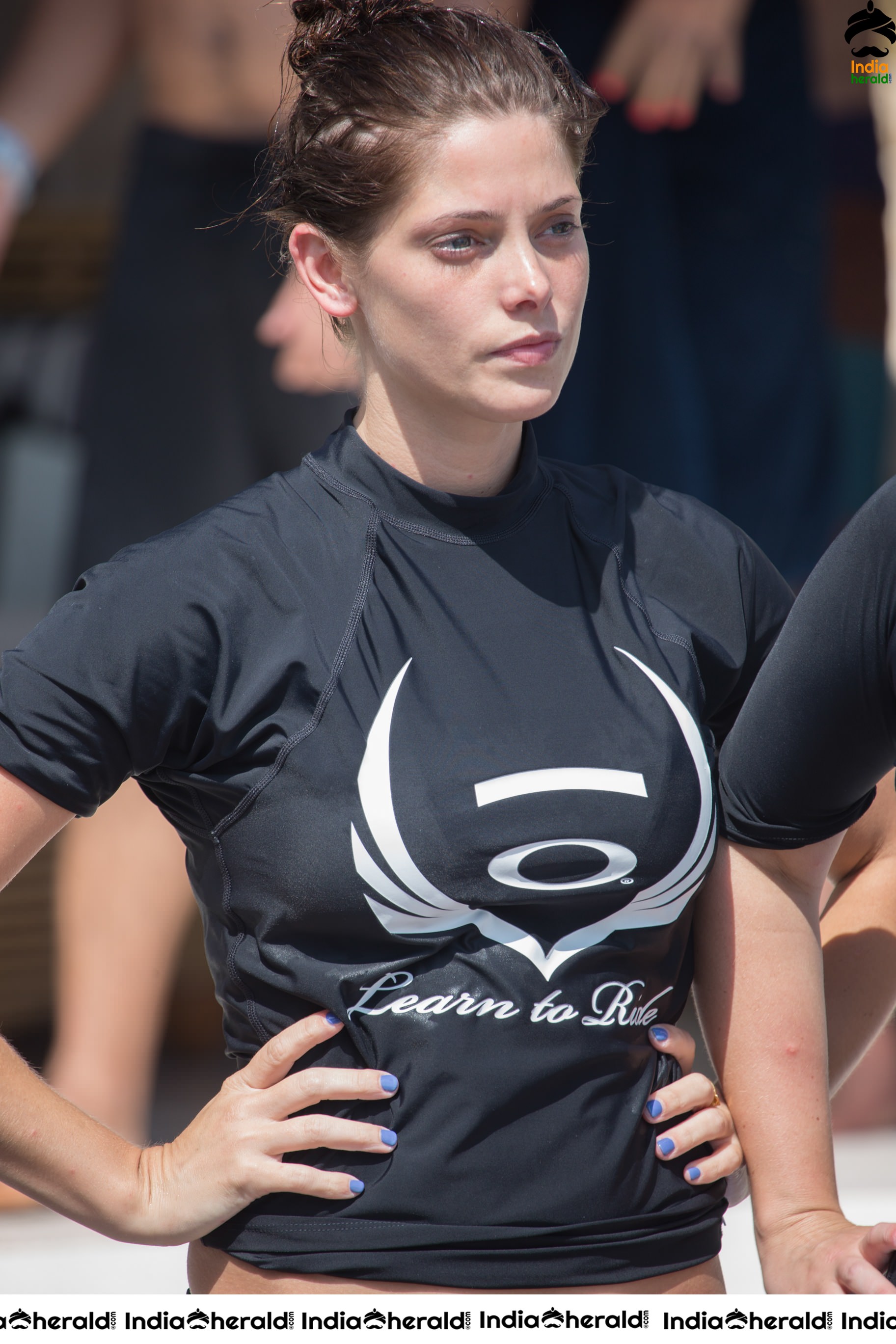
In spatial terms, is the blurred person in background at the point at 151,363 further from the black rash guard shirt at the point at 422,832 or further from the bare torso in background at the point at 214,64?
the black rash guard shirt at the point at 422,832

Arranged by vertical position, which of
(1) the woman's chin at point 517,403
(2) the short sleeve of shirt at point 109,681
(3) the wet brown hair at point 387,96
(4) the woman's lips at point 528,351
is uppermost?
(3) the wet brown hair at point 387,96

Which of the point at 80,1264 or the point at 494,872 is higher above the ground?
the point at 494,872

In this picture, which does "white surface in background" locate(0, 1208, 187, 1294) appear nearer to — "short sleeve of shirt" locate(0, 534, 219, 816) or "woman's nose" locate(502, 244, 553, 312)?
"short sleeve of shirt" locate(0, 534, 219, 816)

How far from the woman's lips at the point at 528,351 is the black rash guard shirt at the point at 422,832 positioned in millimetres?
140

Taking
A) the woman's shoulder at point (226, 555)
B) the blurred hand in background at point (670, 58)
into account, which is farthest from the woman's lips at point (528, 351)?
the blurred hand in background at point (670, 58)

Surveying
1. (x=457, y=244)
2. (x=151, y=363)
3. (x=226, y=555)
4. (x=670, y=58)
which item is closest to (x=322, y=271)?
(x=457, y=244)

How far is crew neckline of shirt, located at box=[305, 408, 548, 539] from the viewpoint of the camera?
1.28m

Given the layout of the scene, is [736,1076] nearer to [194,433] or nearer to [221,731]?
[221,731]

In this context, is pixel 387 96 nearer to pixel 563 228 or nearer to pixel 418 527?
pixel 563 228

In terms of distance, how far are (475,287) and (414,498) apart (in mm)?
193

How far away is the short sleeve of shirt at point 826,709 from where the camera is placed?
1143mm
